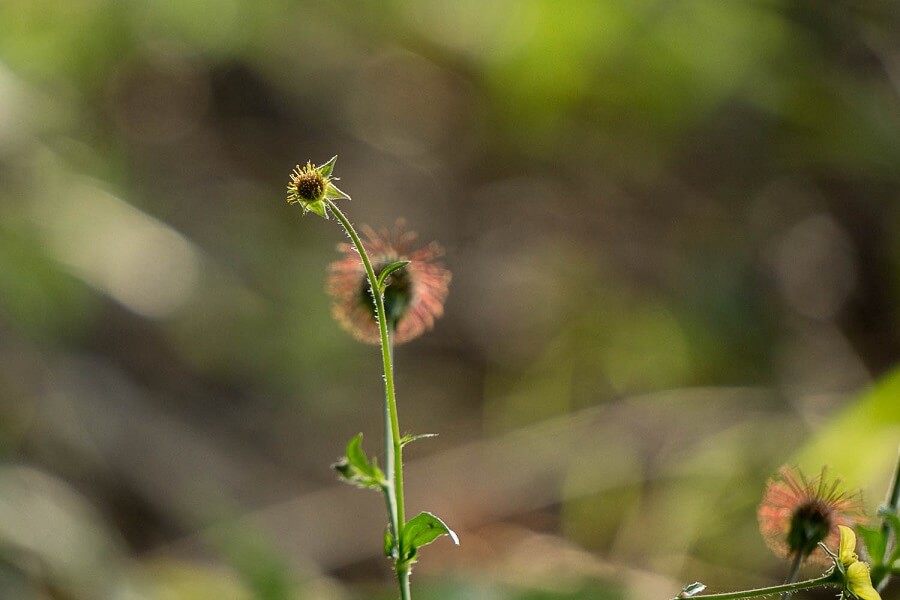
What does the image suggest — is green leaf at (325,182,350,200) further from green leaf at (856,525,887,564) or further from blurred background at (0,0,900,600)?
blurred background at (0,0,900,600)

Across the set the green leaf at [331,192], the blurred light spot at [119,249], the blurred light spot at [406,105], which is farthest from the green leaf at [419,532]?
the blurred light spot at [406,105]

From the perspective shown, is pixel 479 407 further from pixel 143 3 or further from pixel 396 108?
pixel 143 3

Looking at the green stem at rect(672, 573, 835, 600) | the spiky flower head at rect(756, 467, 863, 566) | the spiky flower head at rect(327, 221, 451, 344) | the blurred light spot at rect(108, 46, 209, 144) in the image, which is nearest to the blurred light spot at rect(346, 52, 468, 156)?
the blurred light spot at rect(108, 46, 209, 144)

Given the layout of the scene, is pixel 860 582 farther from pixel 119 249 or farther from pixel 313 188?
pixel 119 249

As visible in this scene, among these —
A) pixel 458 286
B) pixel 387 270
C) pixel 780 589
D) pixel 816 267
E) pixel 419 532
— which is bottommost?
pixel 780 589

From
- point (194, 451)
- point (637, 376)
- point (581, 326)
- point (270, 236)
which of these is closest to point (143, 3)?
point (270, 236)

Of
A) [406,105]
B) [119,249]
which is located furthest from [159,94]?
[119,249]
